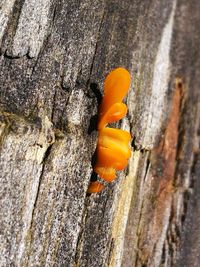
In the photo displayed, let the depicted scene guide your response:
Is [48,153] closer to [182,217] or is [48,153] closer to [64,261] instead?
[64,261]

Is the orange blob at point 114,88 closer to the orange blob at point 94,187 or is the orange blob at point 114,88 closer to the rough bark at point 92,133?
the rough bark at point 92,133

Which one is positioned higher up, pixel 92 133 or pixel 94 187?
pixel 92 133

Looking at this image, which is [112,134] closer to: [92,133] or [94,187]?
[92,133]

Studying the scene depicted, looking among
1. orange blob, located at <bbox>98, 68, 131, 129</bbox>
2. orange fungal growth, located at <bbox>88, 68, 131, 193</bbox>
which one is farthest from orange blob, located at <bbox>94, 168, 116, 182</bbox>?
orange blob, located at <bbox>98, 68, 131, 129</bbox>

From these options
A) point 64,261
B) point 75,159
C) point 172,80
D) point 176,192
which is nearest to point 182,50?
point 172,80

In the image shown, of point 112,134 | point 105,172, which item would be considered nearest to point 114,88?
point 112,134

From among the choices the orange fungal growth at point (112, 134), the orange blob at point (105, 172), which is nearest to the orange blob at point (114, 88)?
the orange fungal growth at point (112, 134)

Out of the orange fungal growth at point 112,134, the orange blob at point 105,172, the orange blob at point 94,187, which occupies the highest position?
Result: the orange fungal growth at point 112,134
